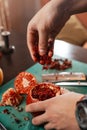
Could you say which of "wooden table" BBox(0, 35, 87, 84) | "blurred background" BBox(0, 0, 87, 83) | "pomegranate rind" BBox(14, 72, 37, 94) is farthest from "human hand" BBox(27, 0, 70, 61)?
"blurred background" BBox(0, 0, 87, 83)

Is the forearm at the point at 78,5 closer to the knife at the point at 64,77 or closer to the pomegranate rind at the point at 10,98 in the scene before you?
the knife at the point at 64,77

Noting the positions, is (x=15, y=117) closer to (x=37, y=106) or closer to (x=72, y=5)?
(x=37, y=106)

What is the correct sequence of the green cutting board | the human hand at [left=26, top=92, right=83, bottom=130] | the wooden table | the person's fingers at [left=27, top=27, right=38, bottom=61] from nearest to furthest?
the human hand at [left=26, top=92, right=83, bottom=130], the green cutting board, the person's fingers at [left=27, top=27, right=38, bottom=61], the wooden table

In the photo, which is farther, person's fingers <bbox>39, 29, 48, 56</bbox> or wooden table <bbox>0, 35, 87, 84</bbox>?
wooden table <bbox>0, 35, 87, 84</bbox>

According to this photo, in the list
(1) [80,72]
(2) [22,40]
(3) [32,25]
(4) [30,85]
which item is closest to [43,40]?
(3) [32,25]

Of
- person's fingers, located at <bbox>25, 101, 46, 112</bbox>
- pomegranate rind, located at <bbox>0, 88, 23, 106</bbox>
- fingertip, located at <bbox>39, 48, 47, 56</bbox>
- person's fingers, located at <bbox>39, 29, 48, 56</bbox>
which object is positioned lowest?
pomegranate rind, located at <bbox>0, 88, 23, 106</bbox>

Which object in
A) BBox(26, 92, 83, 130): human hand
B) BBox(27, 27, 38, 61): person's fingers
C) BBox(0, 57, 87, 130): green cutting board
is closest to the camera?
BBox(26, 92, 83, 130): human hand

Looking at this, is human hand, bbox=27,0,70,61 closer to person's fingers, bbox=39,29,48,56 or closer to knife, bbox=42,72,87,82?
person's fingers, bbox=39,29,48,56

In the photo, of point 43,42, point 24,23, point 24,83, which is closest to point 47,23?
point 43,42
